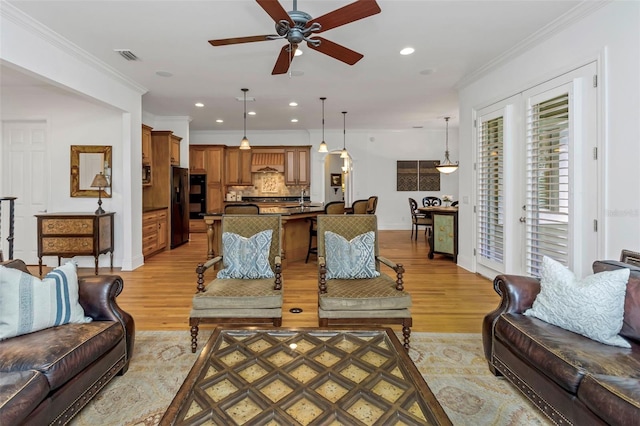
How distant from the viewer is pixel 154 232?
20.8ft

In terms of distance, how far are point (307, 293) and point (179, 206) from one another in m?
4.63

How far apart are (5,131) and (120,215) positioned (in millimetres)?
2293

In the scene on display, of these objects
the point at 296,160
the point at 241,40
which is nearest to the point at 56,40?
the point at 241,40

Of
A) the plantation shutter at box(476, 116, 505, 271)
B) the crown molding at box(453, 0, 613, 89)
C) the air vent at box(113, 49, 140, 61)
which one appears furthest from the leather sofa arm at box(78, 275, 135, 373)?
the crown molding at box(453, 0, 613, 89)

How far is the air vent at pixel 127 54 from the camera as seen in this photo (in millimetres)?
3998

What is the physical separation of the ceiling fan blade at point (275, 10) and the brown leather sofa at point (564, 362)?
2.38 metres

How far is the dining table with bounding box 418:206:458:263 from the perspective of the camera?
5.77 m

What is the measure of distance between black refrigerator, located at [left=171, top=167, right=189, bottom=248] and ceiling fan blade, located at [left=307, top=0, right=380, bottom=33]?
18.6 feet

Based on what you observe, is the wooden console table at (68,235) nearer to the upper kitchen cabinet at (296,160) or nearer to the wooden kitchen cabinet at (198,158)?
the wooden kitchen cabinet at (198,158)

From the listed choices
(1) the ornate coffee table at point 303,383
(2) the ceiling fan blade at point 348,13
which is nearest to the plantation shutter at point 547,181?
(2) the ceiling fan blade at point 348,13

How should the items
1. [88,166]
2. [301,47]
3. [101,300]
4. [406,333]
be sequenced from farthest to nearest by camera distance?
[88,166] < [301,47] < [406,333] < [101,300]

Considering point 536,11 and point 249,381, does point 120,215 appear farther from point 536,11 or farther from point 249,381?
point 536,11

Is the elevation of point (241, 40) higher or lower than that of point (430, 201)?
higher

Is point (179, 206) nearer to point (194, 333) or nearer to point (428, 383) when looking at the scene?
point (194, 333)
